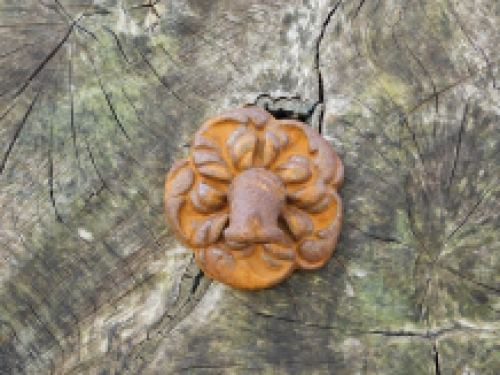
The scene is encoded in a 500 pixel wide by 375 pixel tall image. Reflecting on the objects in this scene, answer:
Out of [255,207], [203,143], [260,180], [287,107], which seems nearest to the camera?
[255,207]

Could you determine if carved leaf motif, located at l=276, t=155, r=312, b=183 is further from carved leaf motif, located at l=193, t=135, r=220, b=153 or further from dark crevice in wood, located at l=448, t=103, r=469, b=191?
dark crevice in wood, located at l=448, t=103, r=469, b=191

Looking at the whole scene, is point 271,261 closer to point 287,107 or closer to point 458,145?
point 287,107

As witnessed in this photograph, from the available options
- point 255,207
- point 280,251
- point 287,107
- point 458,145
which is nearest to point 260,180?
point 255,207

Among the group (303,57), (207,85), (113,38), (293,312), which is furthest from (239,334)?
(113,38)

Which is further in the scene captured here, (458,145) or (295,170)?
(458,145)

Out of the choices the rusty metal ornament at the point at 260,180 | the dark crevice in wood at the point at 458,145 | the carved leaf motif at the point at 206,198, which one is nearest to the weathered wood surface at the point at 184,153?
the dark crevice in wood at the point at 458,145

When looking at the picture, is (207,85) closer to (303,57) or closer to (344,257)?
(303,57)
